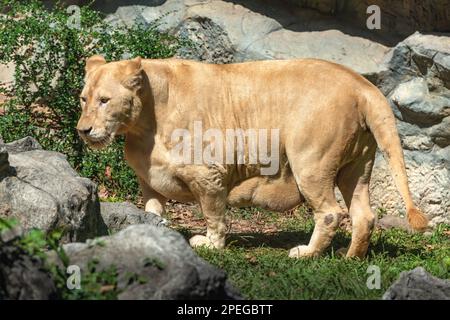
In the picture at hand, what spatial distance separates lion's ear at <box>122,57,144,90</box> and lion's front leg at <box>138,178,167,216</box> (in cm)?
106

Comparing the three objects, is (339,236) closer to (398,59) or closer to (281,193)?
(281,193)

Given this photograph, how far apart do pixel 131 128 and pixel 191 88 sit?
2.20ft

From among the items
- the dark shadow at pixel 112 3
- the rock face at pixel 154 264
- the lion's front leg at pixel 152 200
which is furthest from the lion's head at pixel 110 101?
the dark shadow at pixel 112 3

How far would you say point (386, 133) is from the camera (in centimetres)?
920

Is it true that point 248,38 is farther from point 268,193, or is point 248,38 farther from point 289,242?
point 268,193

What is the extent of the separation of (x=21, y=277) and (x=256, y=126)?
404 centimetres

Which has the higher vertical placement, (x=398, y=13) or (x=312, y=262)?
(x=398, y=13)

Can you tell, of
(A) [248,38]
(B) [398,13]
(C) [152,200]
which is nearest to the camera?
(C) [152,200]

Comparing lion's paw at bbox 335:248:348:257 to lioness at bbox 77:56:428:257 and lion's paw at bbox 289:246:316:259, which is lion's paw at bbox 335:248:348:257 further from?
lion's paw at bbox 289:246:316:259

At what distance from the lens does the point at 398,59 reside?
11.6 metres

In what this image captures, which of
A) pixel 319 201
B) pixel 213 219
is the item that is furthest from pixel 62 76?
pixel 319 201

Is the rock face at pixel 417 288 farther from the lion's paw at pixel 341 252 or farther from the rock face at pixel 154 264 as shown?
the lion's paw at pixel 341 252

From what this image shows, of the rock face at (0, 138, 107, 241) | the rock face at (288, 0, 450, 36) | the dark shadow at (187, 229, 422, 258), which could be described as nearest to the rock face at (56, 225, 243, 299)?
the rock face at (0, 138, 107, 241)

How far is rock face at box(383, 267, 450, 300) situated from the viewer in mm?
6898
